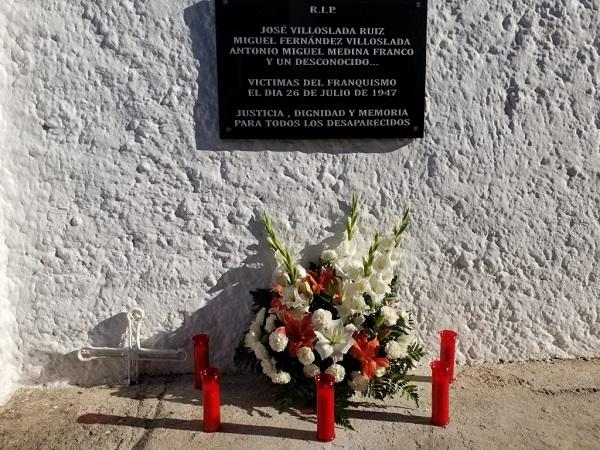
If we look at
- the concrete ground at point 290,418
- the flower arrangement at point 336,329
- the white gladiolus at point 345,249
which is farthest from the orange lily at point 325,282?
the concrete ground at point 290,418

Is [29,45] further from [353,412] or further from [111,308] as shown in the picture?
[353,412]

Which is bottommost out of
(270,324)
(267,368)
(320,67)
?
(267,368)

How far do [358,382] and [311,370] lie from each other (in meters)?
0.23

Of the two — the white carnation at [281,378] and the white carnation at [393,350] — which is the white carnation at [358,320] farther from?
the white carnation at [281,378]

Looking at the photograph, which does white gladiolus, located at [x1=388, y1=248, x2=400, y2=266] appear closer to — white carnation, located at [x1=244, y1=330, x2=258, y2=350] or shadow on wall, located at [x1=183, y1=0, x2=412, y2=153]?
shadow on wall, located at [x1=183, y1=0, x2=412, y2=153]

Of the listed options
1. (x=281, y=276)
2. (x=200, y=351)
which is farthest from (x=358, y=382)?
(x=200, y=351)

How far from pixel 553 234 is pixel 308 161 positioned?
1.38m

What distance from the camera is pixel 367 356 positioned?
3.26 m

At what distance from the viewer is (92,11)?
337 centimetres

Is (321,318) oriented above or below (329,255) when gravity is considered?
below

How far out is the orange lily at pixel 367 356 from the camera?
325 centimetres

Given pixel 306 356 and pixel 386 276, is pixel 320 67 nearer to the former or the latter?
pixel 386 276

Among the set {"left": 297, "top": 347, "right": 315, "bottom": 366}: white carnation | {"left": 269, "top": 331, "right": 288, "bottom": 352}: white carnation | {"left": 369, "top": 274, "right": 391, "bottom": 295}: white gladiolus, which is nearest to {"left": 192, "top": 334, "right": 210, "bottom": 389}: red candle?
{"left": 269, "top": 331, "right": 288, "bottom": 352}: white carnation

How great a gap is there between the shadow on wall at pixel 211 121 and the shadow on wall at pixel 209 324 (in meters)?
→ 0.33
